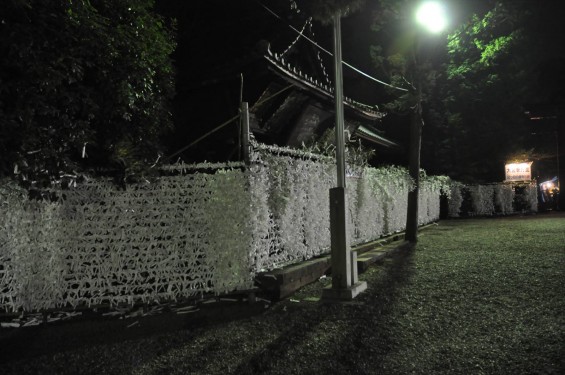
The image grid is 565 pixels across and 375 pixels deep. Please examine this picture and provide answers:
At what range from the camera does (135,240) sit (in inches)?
226

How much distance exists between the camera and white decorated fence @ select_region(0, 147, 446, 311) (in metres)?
5.53

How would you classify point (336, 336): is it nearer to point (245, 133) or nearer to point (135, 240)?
point (135, 240)

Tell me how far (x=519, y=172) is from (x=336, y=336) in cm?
2777

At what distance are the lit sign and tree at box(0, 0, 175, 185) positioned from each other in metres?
27.5

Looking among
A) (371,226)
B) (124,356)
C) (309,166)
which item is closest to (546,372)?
(124,356)

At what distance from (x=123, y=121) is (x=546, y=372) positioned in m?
5.81

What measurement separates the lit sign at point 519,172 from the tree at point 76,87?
2747cm

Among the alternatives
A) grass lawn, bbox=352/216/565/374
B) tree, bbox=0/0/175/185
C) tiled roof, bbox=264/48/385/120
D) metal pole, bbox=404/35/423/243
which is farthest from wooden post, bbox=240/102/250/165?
metal pole, bbox=404/35/423/243

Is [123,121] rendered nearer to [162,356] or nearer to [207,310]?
[207,310]

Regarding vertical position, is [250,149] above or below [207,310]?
above

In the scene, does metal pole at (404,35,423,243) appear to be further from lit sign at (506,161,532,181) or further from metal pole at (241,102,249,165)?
lit sign at (506,161,532,181)

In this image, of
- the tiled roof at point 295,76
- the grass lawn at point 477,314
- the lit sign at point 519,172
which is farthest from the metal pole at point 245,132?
the lit sign at point 519,172

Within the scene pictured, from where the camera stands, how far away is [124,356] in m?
4.33

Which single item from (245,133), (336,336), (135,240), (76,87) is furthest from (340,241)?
(76,87)
